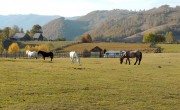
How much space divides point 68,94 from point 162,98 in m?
5.39

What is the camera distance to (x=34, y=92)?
63.3 feet

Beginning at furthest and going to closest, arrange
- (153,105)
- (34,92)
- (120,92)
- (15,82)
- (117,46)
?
(117,46)
(15,82)
(120,92)
(34,92)
(153,105)

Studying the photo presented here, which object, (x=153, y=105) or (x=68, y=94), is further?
(x=68, y=94)

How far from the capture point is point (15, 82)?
22.3m

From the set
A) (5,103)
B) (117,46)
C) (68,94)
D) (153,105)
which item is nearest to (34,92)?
(68,94)

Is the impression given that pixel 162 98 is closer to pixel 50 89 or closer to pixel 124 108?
pixel 124 108

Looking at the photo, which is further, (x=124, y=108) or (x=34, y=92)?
(x=34, y=92)

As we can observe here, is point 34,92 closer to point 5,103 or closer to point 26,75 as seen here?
point 5,103

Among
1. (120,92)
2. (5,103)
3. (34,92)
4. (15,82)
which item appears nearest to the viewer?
(5,103)

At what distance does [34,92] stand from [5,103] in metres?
3.06

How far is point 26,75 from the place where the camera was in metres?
26.5


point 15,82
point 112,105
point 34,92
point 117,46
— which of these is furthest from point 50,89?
point 117,46

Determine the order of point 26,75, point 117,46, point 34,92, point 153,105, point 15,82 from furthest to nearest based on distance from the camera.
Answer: point 117,46, point 26,75, point 15,82, point 34,92, point 153,105

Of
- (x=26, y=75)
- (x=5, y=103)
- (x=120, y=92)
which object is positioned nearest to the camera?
(x=5, y=103)
